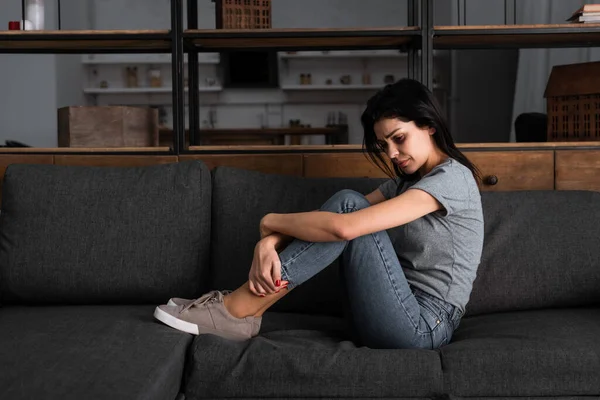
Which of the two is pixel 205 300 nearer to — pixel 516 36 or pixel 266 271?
pixel 266 271

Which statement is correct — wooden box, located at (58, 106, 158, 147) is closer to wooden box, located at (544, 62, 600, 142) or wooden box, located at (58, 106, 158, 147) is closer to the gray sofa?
the gray sofa

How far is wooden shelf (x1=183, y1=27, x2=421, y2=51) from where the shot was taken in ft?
9.48

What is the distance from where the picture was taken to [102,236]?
2.31 m

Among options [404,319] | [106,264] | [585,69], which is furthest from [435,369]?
[585,69]

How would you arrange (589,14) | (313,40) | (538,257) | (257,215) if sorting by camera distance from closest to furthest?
(538,257)
(257,215)
(589,14)
(313,40)

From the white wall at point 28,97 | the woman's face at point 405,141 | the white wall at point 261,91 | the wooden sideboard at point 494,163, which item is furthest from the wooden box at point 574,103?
the white wall at point 28,97

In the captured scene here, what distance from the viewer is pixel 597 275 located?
2215mm

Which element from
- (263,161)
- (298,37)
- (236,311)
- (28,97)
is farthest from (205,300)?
(28,97)

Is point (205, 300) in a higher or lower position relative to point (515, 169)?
lower

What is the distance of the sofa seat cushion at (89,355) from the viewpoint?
4.70 ft

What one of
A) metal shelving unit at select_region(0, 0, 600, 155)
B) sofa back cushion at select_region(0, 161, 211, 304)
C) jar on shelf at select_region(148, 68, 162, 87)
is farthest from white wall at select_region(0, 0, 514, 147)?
sofa back cushion at select_region(0, 161, 211, 304)

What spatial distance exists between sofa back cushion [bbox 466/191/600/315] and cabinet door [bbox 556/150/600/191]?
1.99ft

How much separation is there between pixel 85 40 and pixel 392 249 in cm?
175

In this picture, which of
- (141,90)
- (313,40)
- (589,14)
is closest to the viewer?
(589,14)
